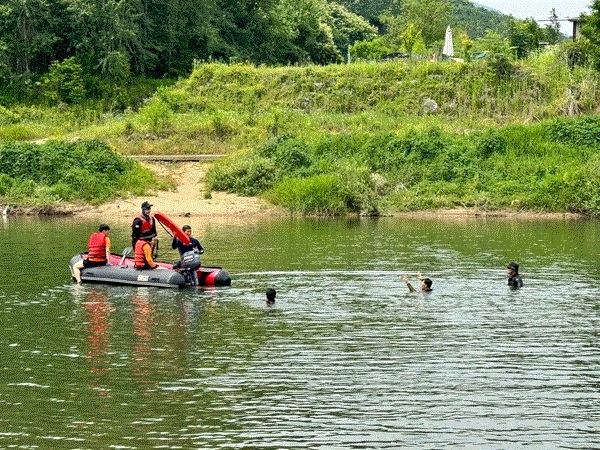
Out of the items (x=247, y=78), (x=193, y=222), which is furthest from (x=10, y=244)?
(x=247, y=78)

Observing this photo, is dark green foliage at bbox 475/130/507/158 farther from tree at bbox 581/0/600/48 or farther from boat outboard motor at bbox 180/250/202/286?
boat outboard motor at bbox 180/250/202/286

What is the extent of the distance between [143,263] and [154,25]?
124ft

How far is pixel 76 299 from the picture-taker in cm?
2655

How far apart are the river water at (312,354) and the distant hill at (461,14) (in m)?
66.0

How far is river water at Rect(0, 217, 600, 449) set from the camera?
635 inches

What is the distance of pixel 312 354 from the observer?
67.6 ft

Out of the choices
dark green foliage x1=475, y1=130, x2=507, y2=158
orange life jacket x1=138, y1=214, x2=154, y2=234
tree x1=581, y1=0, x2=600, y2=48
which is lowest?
orange life jacket x1=138, y1=214, x2=154, y2=234

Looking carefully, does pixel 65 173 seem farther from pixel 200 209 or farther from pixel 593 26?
pixel 593 26

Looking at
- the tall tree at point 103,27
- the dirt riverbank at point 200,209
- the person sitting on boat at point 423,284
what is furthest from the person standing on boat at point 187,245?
the tall tree at point 103,27

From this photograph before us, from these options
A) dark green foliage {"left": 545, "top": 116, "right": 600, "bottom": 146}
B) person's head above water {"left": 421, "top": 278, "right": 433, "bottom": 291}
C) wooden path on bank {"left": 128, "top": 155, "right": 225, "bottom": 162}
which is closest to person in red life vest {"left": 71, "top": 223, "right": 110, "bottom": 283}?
person's head above water {"left": 421, "top": 278, "right": 433, "bottom": 291}

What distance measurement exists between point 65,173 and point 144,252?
20.8 m

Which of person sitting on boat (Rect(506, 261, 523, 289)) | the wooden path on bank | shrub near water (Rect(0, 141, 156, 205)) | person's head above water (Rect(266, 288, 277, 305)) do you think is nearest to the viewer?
person's head above water (Rect(266, 288, 277, 305))

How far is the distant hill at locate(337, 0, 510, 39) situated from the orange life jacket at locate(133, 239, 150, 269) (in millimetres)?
67586

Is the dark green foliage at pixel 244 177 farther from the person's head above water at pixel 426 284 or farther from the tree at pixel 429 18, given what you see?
the tree at pixel 429 18
